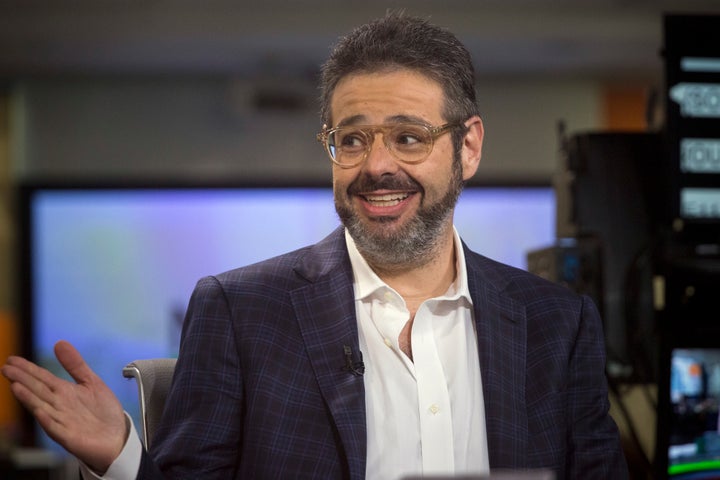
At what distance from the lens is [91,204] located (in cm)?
674

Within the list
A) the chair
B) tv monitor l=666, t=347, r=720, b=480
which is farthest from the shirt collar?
tv monitor l=666, t=347, r=720, b=480

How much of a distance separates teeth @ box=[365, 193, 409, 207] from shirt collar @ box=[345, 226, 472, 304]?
11 cm

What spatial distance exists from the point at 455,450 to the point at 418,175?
0.49 m

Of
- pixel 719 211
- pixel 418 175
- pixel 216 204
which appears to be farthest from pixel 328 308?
pixel 216 204

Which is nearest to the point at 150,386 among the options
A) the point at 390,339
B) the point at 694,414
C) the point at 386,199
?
the point at 390,339

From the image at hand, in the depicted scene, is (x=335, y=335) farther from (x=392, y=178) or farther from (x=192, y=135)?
(x=192, y=135)

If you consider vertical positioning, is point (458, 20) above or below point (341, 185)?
above

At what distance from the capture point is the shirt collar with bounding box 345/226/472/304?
180 cm

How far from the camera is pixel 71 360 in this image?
138cm

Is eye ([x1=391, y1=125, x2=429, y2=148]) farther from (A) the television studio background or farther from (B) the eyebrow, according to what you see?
(A) the television studio background

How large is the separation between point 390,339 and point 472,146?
44 centimetres

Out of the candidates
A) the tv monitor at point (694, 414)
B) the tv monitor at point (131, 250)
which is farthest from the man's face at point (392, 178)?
the tv monitor at point (131, 250)

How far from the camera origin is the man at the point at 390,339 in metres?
1.63

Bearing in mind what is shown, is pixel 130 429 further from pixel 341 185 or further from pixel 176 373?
pixel 341 185
